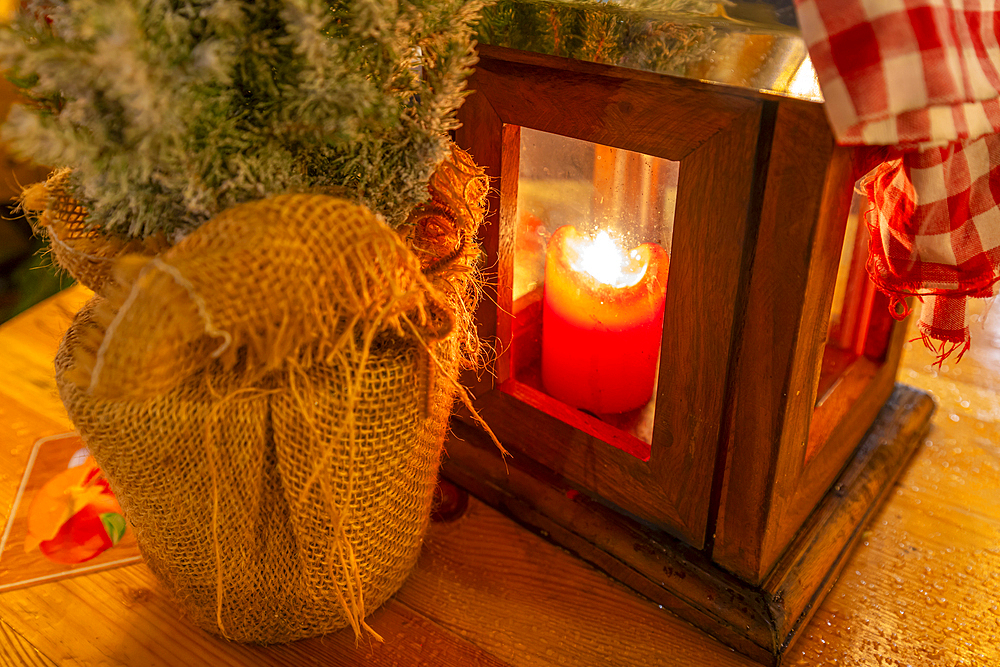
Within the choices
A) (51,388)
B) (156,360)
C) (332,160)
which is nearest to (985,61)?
(332,160)

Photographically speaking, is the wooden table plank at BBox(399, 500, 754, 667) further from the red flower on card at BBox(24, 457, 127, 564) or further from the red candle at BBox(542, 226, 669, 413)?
the red flower on card at BBox(24, 457, 127, 564)

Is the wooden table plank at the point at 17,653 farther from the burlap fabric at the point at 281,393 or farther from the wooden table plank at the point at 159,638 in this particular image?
the burlap fabric at the point at 281,393

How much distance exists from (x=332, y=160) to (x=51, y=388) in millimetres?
592

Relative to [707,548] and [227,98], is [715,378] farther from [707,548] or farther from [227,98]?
[227,98]

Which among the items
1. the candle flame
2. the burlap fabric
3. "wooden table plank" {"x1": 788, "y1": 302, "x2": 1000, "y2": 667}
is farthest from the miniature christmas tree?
"wooden table plank" {"x1": 788, "y1": 302, "x2": 1000, "y2": 667}

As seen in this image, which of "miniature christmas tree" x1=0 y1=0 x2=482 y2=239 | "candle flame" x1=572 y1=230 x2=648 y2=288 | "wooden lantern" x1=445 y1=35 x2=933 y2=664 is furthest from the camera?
"candle flame" x1=572 y1=230 x2=648 y2=288

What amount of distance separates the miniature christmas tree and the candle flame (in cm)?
16

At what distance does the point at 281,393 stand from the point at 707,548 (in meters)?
0.37

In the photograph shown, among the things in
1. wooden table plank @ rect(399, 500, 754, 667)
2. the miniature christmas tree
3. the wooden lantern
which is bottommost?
wooden table plank @ rect(399, 500, 754, 667)

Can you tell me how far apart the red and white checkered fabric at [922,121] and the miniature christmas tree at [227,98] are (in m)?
0.22

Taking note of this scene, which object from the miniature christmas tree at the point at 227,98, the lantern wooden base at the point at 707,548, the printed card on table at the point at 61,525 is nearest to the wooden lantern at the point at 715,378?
the lantern wooden base at the point at 707,548

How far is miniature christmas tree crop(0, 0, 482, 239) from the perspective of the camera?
14.8 inches

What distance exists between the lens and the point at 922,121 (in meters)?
0.43

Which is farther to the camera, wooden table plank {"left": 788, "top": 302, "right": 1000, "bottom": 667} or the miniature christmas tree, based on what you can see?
wooden table plank {"left": 788, "top": 302, "right": 1000, "bottom": 667}
